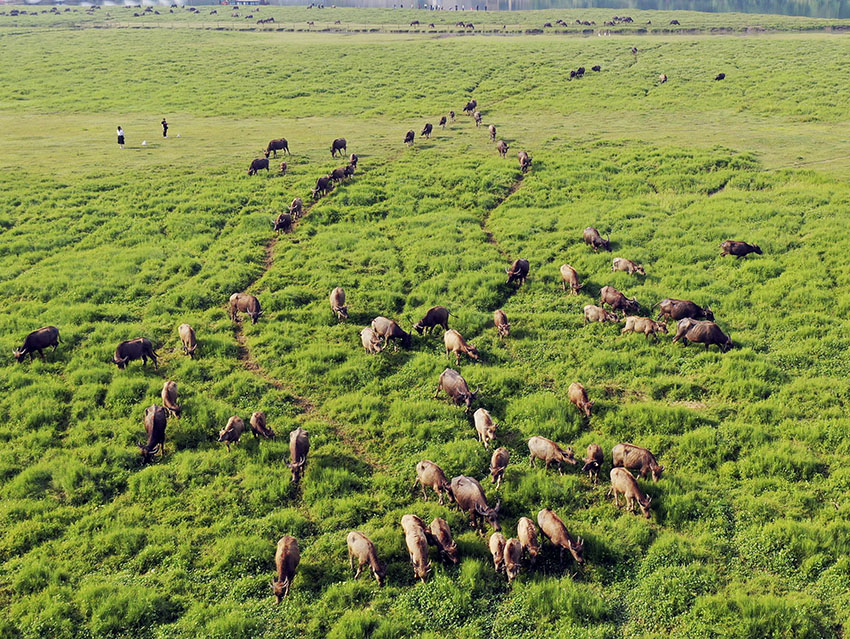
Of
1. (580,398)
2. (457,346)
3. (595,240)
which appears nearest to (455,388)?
(457,346)

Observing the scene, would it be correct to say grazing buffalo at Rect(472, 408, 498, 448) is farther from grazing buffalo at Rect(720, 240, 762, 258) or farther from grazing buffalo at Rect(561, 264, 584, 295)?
grazing buffalo at Rect(720, 240, 762, 258)

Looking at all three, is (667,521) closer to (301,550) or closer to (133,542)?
(301,550)

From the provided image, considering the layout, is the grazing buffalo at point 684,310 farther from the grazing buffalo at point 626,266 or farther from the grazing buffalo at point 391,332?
the grazing buffalo at point 391,332

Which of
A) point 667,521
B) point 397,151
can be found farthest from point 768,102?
point 667,521

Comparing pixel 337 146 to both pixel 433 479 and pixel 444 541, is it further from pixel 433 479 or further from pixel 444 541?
pixel 444 541

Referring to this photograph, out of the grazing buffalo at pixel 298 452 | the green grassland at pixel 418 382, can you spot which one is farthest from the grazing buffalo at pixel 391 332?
the grazing buffalo at pixel 298 452

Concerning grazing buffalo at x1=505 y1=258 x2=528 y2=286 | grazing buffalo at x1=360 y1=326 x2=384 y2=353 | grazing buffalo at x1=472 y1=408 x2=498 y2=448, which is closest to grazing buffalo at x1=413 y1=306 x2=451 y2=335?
grazing buffalo at x1=360 y1=326 x2=384 y2=353
